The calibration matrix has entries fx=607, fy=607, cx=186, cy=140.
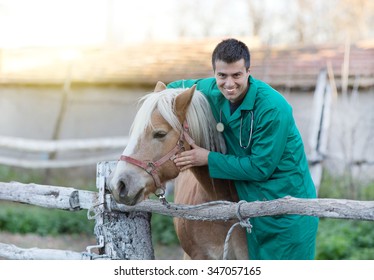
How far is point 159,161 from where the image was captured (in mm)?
3326

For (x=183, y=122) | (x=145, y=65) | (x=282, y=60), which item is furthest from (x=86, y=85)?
(x=183, y=122)

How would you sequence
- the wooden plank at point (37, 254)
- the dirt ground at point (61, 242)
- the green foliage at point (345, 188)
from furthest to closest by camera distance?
the green foliage at point (345, 188), the dirt ground at point (61, 242), the wooden plank at point (37, 254)

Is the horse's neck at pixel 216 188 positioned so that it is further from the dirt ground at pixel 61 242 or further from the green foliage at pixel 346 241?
the dirt ground at pixel 61 242

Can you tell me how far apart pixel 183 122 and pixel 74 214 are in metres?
6.20

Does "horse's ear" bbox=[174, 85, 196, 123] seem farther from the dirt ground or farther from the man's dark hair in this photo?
the dirt ground

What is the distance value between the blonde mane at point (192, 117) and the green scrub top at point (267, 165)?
74 mm

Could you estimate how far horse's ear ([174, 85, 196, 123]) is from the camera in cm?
341

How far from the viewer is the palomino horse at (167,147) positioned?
3232 millimetres

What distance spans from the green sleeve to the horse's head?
0.24 meters

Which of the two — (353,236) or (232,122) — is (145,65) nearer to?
(353,236)

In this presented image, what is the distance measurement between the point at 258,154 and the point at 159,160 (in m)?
0.55

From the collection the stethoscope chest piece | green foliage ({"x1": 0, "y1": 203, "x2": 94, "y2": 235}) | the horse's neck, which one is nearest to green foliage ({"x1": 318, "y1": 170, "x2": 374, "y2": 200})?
green foliage ({"x1": 0, "y1": 203, "x2": 94, "y2": 235})

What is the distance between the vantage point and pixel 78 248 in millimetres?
8352

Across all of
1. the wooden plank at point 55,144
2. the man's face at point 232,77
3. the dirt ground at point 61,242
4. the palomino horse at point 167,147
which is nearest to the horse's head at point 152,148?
the palomino horse at point 167,147
